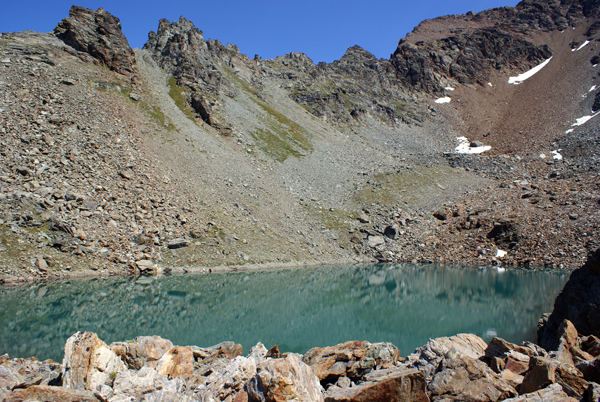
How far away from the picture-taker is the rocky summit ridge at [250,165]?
33781 mm

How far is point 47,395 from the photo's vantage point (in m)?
6.50

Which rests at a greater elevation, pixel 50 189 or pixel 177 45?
pixel 177 45

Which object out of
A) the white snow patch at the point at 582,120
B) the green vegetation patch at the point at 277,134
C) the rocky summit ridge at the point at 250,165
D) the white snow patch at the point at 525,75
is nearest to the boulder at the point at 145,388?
the rocky summit ridge at the point at 250,165

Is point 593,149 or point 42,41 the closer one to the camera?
point 42,41

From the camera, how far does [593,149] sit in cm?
6469

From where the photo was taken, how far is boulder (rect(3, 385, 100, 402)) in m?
6.44

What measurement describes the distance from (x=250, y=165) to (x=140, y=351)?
151 ft

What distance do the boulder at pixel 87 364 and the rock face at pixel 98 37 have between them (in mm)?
62236

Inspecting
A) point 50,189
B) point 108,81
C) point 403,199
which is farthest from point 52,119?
point 403,199

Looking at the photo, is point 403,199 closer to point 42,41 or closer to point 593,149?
point 593,149

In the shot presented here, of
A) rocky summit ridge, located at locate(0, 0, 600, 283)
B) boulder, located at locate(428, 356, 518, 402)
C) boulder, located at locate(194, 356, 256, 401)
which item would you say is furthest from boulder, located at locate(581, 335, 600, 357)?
rocky summit ridge, located at locate(0, 0, 600, 283)

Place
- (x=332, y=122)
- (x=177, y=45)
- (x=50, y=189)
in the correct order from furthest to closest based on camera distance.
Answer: (x=332, y=122) → (x=177, y=45) → (x=50, y=189)

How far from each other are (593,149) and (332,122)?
5098cm

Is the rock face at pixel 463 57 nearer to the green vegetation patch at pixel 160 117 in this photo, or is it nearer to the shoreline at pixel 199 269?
the shoreline at pixel 199 269
